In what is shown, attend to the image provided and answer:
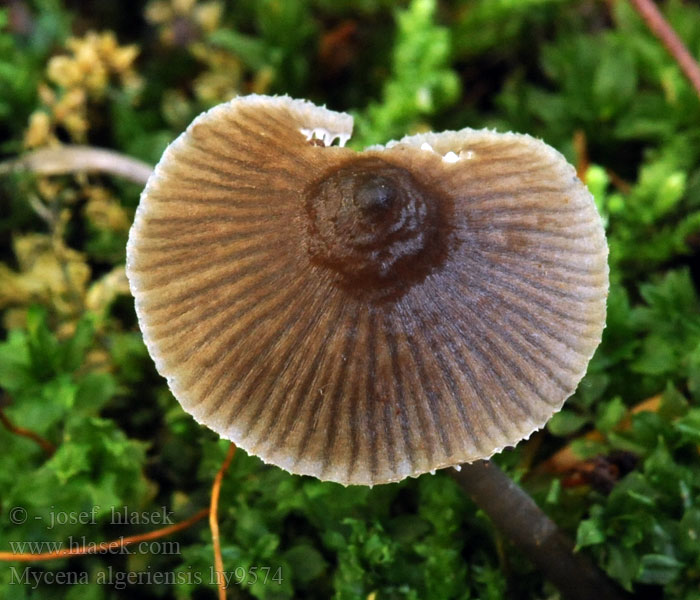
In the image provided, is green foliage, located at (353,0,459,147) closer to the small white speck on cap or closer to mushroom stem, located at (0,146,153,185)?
mushroom stem, located at (0,146,153,185)

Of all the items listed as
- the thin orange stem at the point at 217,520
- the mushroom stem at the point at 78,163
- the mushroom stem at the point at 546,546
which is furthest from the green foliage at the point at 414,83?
the mushroom stem at the point at 546,546

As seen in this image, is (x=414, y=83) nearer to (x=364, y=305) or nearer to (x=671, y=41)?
(x=671, y=41)

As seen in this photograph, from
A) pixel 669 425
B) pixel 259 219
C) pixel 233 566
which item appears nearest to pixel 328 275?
pixel 259 219

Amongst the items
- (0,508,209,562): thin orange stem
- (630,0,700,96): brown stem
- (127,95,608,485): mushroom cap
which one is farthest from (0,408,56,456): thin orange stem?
(630,0,700,96): brown stem

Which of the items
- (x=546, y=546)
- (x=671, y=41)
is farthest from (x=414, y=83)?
(x=546, y=546)

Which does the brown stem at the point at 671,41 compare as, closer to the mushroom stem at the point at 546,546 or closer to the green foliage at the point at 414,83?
the green foliage at the point at 414,83

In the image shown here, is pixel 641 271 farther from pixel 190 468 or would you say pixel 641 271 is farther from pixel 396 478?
pixel 190 468
